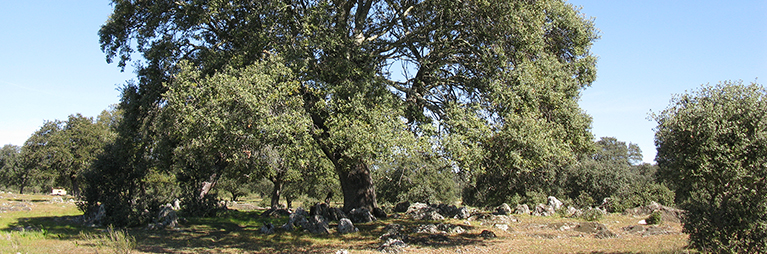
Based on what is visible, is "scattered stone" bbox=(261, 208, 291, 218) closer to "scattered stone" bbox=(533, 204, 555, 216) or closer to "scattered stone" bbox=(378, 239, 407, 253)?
"scattered stone" bbox=(378, 239, 407, 253)

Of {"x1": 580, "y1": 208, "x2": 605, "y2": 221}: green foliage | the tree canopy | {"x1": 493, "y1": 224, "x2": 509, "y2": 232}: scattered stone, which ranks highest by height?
the tree canopy

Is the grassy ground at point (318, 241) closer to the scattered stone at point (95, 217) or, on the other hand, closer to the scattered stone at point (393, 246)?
the scattered stone at point (393, 246)

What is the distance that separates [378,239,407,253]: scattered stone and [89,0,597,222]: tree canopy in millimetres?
2699

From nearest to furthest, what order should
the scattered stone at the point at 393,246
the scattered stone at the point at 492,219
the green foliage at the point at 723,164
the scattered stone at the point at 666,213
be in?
the green foliage at the point at 723,164
the scattered stone at the point at 393,246
the scattered stone at the point at 492,219
the scattered stone at the point at 666,213

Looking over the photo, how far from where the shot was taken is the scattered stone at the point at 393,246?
41.7ft

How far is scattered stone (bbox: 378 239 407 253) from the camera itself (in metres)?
12.7

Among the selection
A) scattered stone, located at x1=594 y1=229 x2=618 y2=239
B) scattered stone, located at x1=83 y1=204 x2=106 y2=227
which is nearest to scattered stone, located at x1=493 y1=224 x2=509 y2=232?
scattered stone, located at x1=594 y1=229 x2=618 y2=239

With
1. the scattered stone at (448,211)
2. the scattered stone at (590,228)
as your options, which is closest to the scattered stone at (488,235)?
the scattered stone at (590,228)

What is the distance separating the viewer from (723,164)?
9.27 m

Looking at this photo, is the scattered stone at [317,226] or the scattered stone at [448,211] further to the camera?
the scattered stone at [448,211]

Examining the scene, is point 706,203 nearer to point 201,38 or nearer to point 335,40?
point 335,40

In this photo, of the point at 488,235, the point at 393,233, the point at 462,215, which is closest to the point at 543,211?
the point at 462,215

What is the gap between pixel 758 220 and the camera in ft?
30.5

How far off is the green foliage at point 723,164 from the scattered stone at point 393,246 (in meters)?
7.37
